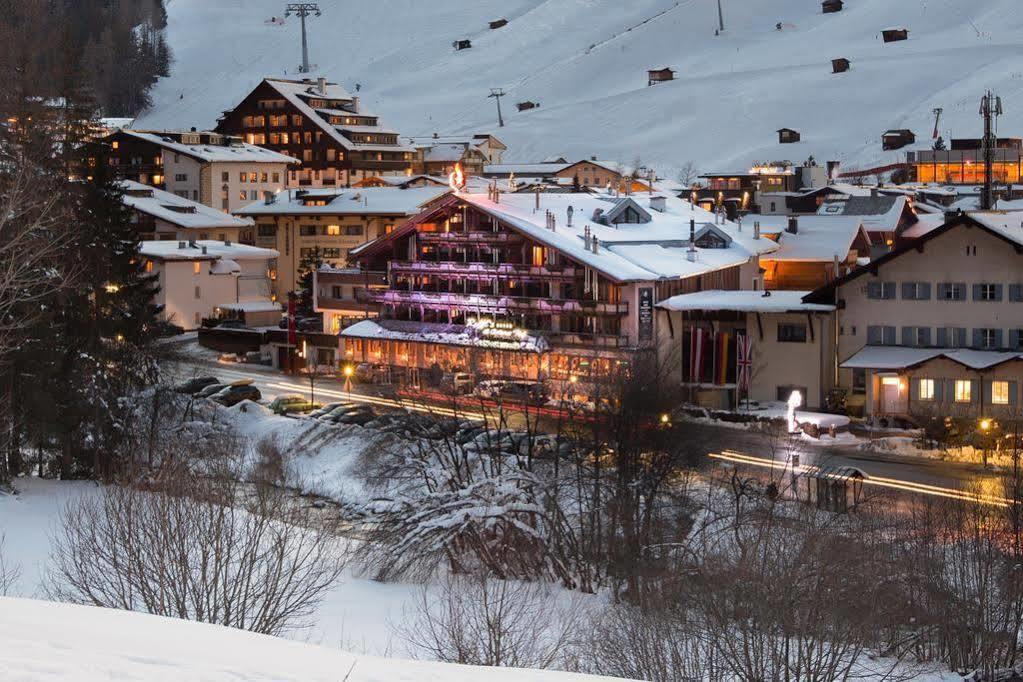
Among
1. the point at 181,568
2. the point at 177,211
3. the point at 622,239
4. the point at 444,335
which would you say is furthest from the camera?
the point at 177,211

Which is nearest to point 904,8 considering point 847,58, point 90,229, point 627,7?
point 847,58

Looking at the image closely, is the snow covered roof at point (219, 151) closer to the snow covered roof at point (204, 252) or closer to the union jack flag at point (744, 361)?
the snow covered roof at point (204, 252)

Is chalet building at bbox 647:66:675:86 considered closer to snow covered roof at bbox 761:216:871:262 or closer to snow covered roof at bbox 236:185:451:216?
snow covered roof at bbox 236:185:451:216

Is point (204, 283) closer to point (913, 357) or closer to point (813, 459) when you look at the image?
point (913, 357)

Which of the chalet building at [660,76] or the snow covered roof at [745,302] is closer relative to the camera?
the snow covered roof at [745,302]

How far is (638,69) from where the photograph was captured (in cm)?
12962

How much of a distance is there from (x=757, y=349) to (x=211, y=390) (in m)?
15.4

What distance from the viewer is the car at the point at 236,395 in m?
40.0

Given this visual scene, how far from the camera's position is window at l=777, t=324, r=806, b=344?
128ft

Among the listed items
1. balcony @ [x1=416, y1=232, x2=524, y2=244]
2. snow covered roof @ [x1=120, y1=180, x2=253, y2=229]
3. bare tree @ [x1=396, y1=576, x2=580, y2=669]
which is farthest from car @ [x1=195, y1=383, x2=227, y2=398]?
snow covered roof @ [x1=120, y1=180, x2=253, y2=229]

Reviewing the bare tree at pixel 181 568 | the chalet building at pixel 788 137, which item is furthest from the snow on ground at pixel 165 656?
the chalet building at pixel 788 137

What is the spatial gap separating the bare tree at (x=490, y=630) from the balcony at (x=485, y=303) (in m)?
20.8

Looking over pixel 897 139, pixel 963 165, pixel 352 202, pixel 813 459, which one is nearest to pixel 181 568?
pixel 813 459

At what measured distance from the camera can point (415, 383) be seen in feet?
141
